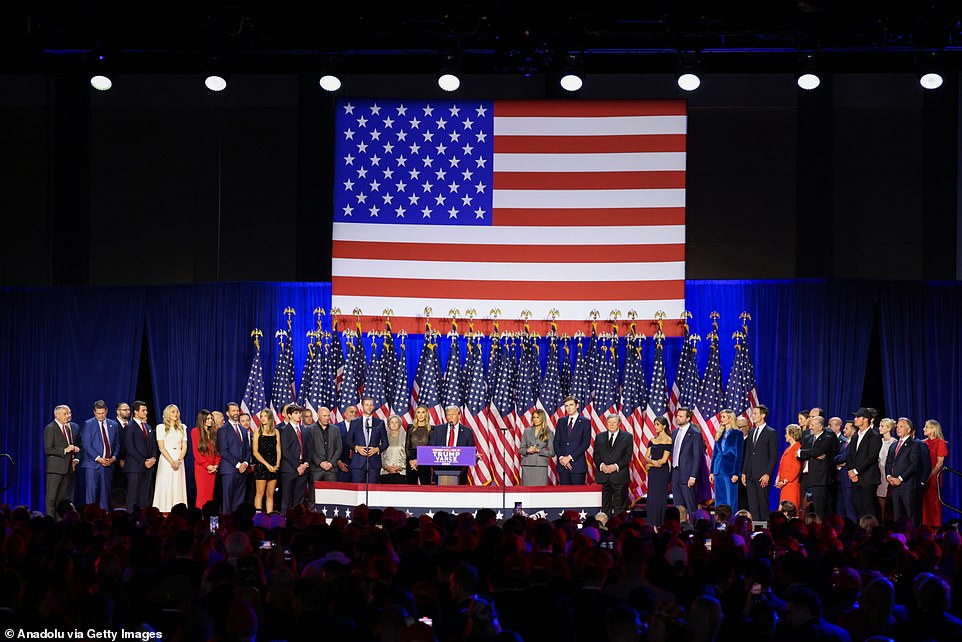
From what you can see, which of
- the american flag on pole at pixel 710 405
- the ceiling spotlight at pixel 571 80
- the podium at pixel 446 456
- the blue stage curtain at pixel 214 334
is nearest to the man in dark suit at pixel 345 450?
the podium at pixel 446 456

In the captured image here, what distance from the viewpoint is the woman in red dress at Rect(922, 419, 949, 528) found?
15.8 metres

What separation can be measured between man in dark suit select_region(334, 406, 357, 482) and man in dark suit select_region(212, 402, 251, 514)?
4.08ft

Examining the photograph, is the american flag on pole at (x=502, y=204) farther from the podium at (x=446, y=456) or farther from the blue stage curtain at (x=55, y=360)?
the blue stage curtain at (x=55, y=360)

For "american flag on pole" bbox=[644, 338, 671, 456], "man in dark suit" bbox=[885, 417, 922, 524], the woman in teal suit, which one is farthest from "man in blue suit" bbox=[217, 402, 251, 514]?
"man in dark suit" bbox=[885, 417, 922, 524]

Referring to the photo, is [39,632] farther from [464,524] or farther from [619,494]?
[619,494]

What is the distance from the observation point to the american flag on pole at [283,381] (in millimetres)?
18047

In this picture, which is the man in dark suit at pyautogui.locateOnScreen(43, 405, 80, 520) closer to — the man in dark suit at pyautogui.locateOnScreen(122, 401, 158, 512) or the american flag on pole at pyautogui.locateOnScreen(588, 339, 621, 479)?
the man in dark suit at pyautogui.locateOnScreen(122, 401, 158, 512)

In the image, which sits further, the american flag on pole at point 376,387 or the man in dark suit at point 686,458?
the american flag on pole at point 376,387

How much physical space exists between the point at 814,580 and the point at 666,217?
38.3 feet

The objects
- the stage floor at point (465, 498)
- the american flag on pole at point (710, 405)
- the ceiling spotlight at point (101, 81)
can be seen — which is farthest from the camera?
the american flag on pole at point (710, 405)

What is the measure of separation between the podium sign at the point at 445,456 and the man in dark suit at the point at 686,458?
9.17 ft

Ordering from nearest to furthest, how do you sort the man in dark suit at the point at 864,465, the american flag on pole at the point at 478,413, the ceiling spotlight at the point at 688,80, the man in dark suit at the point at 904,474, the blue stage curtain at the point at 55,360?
the man in dark suit at the point at 904,474
the man in dark suit at the point at 864,465
the ceiling spotlight at the point at 688,80
the american flag on pole at the point at 478,413
the blue stage curtain at the point at 55,360

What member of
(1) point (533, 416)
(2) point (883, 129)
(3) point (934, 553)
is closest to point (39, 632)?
(3) point (934, 553)

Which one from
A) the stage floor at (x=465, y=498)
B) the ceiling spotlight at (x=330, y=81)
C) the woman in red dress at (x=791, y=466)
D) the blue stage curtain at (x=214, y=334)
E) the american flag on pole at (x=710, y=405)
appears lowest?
the stage floor at (x=465, y=498)
